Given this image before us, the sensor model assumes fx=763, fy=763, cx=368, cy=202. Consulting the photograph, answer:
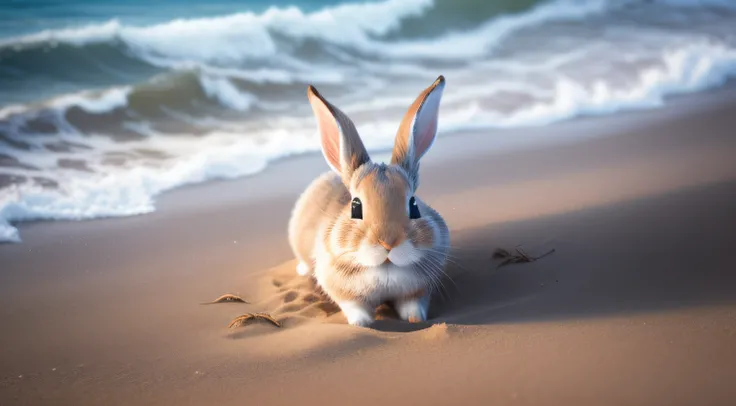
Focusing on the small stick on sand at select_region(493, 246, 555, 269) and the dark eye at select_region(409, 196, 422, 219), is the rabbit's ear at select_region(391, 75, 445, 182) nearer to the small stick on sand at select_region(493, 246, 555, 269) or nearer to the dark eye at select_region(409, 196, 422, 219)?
the dark eye at select_region(409, 196, 422, 219)

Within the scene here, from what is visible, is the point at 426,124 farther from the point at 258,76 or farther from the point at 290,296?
the point at 258,76

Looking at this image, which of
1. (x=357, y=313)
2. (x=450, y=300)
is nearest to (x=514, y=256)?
(x=450, y=300)

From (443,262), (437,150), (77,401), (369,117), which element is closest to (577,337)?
(443,262)

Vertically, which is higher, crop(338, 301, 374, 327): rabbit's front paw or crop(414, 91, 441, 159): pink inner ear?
crop(414, 91, 441, 159): pink inner ear

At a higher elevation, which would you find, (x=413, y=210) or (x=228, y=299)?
(x=413, y=210)

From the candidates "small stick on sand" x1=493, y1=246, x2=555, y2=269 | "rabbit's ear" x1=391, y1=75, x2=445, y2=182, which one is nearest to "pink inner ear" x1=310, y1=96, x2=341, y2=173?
"rabbit's ear" x1=391, y1=75, x2=445, y2=182

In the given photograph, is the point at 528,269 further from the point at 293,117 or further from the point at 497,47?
the point at 497,47
